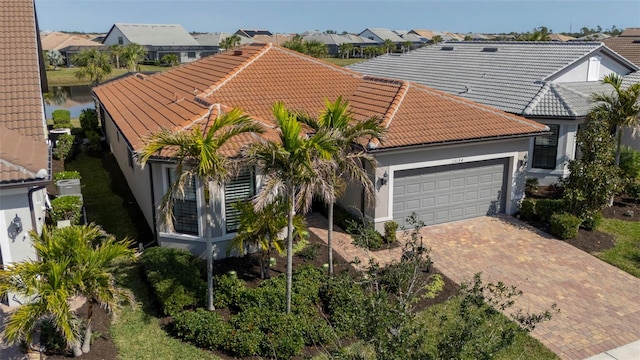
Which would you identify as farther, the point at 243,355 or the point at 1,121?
the point at 1,121

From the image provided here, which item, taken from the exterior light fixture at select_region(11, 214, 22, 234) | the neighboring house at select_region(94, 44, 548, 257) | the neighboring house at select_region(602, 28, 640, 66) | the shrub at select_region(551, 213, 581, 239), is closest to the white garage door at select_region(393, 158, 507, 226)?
the neighboring house at select_region(94, 44, 548, 257)

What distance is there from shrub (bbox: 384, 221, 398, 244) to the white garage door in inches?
33.6

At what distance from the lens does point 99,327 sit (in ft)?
35.4

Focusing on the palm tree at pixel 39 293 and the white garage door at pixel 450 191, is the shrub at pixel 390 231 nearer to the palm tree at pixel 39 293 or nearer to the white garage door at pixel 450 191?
the white garage door at pixel 450 191

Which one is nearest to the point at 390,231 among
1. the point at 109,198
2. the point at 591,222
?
the point at 591,222

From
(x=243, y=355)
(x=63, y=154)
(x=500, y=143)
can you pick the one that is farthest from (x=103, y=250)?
(x=63, y=154)

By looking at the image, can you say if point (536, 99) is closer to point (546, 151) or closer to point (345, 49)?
point (546, 151)

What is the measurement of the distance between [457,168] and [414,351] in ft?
37.9

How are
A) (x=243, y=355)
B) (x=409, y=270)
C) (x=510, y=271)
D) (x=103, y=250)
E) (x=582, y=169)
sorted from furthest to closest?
(x=582, y=169), (x=510, y=271), (x=243, y=355), (x=103, y=250), (x=409, y=270)

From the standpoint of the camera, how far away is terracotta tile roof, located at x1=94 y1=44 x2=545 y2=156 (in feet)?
53.2

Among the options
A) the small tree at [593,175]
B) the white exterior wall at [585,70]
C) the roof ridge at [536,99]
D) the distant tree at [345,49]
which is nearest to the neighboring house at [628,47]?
the white exterior wall at [585,70]

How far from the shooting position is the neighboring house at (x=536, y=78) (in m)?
20.3

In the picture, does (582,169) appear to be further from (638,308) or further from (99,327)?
(99,327)

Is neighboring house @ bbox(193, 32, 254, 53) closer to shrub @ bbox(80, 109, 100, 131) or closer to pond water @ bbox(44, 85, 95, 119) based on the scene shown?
pond water @ bbox(44, 85, 95, 119)
